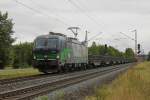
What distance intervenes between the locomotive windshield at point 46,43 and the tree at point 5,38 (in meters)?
28.9

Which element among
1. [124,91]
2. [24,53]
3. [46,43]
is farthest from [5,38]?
[24,53]

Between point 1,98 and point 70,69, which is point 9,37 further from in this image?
point 1,98

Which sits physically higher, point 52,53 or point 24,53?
point 24,53

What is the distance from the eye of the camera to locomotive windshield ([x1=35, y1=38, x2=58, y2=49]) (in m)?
34.8

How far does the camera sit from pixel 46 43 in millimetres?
35031

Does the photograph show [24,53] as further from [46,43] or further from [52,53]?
[52,53]

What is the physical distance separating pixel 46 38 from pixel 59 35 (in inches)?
54.1

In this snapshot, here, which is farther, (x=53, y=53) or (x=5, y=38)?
(x=5, y=38)

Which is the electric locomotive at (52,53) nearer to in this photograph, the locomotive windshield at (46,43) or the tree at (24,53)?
the locomotive windshield at (46,43)

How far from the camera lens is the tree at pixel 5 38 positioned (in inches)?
2542

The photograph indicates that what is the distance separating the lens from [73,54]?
4012 centimetres

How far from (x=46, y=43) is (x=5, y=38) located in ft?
105

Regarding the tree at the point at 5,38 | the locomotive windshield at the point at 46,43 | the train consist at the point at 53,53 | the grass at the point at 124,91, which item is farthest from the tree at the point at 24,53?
the grass at the point at 124,91

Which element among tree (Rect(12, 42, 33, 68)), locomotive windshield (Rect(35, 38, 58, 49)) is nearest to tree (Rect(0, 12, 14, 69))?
locomotive windshield (Rect(35, 38, 58, 49))
